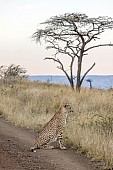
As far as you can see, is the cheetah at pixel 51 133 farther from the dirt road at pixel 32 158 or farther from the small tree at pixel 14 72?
the small tree at pixel 14 72

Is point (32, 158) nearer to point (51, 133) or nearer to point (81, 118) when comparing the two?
point (51, 133)

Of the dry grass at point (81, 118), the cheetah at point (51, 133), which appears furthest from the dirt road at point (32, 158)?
the dry grass at point (81, 118)

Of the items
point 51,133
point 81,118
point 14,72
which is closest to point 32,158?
point 51,133

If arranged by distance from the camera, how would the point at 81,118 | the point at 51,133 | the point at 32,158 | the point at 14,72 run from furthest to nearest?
the point at 14,72, the point at 81,118, the point at 51,133, the point at 32,158

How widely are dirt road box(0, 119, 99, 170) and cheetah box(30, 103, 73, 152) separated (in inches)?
8.2

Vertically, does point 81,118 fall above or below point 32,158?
above

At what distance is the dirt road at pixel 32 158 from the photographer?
735cm

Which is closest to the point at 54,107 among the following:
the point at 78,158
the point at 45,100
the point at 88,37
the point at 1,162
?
the point at 45,100

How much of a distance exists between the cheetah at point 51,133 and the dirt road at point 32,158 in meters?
0.21

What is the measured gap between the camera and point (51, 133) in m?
9.03

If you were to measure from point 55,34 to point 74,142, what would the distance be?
17637 millimetres

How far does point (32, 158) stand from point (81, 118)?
4421 mm

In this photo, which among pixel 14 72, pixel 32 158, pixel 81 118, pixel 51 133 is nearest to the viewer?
pixel 32 158

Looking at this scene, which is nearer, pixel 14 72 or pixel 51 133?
pixel 51 133
